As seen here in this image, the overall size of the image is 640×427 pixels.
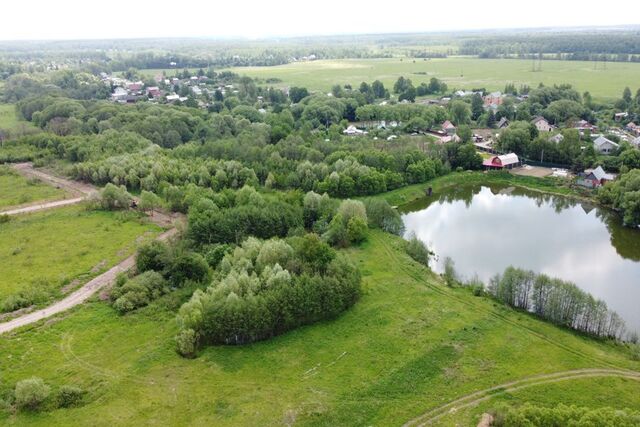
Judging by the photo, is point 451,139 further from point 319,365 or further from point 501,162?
point 319,365

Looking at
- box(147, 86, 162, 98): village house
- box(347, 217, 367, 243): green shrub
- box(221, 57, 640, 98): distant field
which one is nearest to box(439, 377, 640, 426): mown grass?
box(347, 217, 367, 243): green shrub

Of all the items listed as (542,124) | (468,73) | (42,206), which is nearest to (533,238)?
(542,124)

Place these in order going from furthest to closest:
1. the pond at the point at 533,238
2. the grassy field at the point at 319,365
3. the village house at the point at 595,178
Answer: the village house at the point at 595,178 < the pond at the point at 533,238 < the grassy field at the point at 319,365

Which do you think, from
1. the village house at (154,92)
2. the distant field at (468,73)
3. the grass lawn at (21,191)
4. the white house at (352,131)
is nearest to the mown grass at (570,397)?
the grass lawn at (21,191)

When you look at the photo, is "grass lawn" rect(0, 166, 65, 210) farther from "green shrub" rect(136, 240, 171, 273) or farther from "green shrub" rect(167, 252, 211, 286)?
"green shrub" rect(167, 252, 211, 286)

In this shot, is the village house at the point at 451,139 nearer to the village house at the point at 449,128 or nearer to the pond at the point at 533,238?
the village house at the point at 449,128
